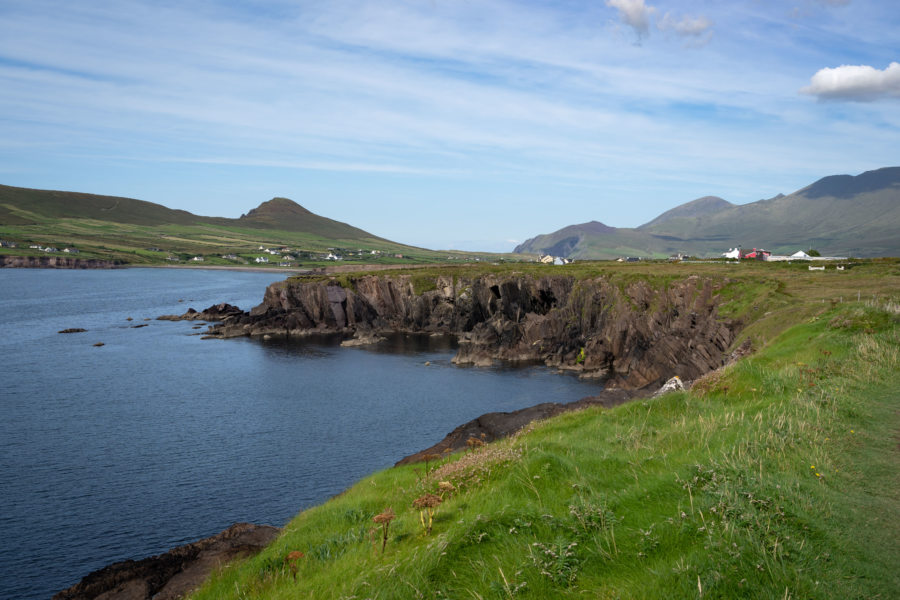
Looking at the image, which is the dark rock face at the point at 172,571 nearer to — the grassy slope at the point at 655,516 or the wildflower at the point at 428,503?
the grassy slope at the point at 655,516

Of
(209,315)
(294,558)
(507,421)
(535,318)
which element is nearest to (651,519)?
(294,558)

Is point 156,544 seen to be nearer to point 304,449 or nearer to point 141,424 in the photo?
point 304,449

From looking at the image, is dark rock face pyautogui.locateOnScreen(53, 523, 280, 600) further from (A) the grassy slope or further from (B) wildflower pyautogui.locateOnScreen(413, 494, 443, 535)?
(B) wildflower pyautogui.locateOnScreen(413, 494, 443, 535)

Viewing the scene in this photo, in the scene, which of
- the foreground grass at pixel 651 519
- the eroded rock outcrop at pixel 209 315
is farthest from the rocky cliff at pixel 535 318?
the foreground grass at pixel 651 519

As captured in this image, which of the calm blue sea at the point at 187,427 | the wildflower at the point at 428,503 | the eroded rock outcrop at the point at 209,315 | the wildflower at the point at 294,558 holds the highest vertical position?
the wildflower at the point at 428,503

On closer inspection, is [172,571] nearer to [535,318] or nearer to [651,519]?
[651,519]

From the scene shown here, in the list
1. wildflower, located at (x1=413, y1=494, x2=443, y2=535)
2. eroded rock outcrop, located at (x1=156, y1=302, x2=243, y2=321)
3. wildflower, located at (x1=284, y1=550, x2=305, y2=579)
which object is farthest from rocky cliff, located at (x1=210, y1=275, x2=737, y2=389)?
wildflower, located at (x1=284, y1=550, x2=305, y2=579)

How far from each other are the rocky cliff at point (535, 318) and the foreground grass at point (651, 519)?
49.6 m

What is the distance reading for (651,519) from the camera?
1149 centimetres

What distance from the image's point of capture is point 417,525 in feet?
46.2

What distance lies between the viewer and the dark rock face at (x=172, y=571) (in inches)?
757

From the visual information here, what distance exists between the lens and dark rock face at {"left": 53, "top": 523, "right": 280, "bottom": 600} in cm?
1922

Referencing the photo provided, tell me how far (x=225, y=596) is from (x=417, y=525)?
5.49 metres

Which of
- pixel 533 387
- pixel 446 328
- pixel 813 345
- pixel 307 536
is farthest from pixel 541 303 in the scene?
pixel 307 536
